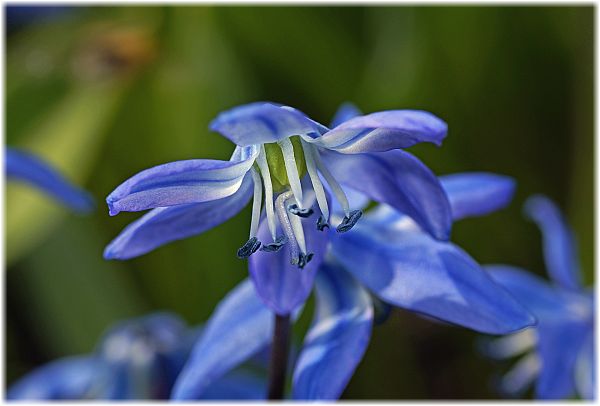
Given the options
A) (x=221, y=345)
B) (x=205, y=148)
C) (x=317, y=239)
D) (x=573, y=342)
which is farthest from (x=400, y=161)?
(x=205, y=148)

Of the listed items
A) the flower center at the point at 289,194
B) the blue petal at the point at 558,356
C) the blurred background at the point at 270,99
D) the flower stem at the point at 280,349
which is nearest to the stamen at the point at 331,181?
the flower center at the point at 289,194

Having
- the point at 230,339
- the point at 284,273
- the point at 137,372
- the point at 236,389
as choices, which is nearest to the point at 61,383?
the point at 137,372

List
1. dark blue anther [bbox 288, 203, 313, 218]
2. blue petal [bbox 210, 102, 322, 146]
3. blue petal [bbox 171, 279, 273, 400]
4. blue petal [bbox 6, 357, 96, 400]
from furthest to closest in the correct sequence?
blue petal [bbox 6, 357, 96, 400] → blue petal [bbox 171, 279, 273, 400] → dark blue anther [bbox 288, 203, 313, 218] → blue petal [bbox 210, 102, 322, 146]

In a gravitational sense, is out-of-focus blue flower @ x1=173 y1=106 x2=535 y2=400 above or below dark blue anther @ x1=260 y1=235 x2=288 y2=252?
below

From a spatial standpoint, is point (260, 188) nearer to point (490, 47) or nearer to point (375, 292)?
point (375, 292)

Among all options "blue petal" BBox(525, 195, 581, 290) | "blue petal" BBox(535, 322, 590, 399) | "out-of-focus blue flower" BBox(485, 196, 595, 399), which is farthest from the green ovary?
"blue petal" BBox(525, 195, 581, 290)

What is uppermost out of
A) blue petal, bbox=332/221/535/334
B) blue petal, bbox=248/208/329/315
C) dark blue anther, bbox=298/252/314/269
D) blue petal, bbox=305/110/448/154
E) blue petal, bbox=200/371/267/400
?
blue petal, bbox=305/110/448/154

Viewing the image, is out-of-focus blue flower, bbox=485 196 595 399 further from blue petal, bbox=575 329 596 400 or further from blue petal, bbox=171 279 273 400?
blue petal, bbox=171 279 273 400
